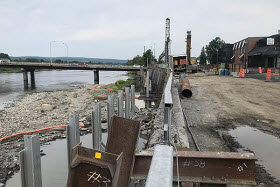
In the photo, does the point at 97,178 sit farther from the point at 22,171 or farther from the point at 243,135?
the point at 243,135

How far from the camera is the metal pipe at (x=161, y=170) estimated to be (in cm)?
112

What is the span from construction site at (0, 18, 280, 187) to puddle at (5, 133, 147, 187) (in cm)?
3

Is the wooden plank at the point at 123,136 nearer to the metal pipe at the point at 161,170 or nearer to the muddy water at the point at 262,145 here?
the metal pipe at the point at 161,170

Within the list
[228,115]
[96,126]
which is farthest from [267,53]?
[96,126]

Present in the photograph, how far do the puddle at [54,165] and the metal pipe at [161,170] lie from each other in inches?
263

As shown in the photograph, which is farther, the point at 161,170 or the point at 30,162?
the point at 30,162

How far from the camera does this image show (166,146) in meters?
1.71

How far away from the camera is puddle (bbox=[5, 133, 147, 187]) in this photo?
7.33 metres

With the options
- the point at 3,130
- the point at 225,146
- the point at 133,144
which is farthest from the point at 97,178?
the point at 3,130

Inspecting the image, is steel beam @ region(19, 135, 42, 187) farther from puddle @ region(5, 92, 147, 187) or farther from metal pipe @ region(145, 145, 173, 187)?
puddle @ region(5, 92, 147, 187)

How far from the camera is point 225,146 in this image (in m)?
6.34

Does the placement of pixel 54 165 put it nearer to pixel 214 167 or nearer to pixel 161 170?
pixel 214 167

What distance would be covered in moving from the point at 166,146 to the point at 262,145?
19.8 feet

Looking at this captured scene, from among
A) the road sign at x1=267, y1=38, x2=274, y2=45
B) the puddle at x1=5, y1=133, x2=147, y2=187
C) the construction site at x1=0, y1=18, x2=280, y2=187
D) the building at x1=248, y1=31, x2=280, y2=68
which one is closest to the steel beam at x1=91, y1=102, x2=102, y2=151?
the construction site at x1=0, y1=18, x2=280, y2=187
